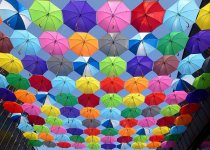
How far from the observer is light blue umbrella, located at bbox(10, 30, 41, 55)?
10.0 metres

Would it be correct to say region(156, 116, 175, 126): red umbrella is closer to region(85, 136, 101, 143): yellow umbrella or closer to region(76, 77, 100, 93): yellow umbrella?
region(85, 136, 101, 143): yellow umbrella

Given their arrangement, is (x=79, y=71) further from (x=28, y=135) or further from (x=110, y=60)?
(x=28, y=135)

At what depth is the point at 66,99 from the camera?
13.1 meters

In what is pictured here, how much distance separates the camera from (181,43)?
9781mm

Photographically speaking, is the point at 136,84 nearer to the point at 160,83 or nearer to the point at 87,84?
the point at 160,83

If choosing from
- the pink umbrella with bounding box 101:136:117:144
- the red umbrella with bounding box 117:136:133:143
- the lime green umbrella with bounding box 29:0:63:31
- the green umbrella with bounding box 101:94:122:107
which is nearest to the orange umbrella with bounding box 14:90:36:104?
the green umbrella with bounding box 101:94:122:107

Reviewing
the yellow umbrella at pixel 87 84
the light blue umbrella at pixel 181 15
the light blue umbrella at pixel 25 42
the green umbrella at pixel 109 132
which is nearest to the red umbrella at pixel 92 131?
the green umbrella at pixel 109 132

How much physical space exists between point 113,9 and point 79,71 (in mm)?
3624

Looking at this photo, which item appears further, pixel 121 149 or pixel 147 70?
pixel 121 149

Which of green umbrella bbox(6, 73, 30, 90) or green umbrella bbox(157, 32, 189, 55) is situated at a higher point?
green umbrella bbox(6, 73, 30, 90)

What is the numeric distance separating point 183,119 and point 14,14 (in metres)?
11.1

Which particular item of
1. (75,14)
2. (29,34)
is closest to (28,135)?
(29,34)

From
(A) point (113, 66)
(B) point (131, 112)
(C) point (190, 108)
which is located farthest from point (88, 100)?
(C) point (190, 108)

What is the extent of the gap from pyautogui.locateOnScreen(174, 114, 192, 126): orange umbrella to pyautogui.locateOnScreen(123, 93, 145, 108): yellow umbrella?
314cm
